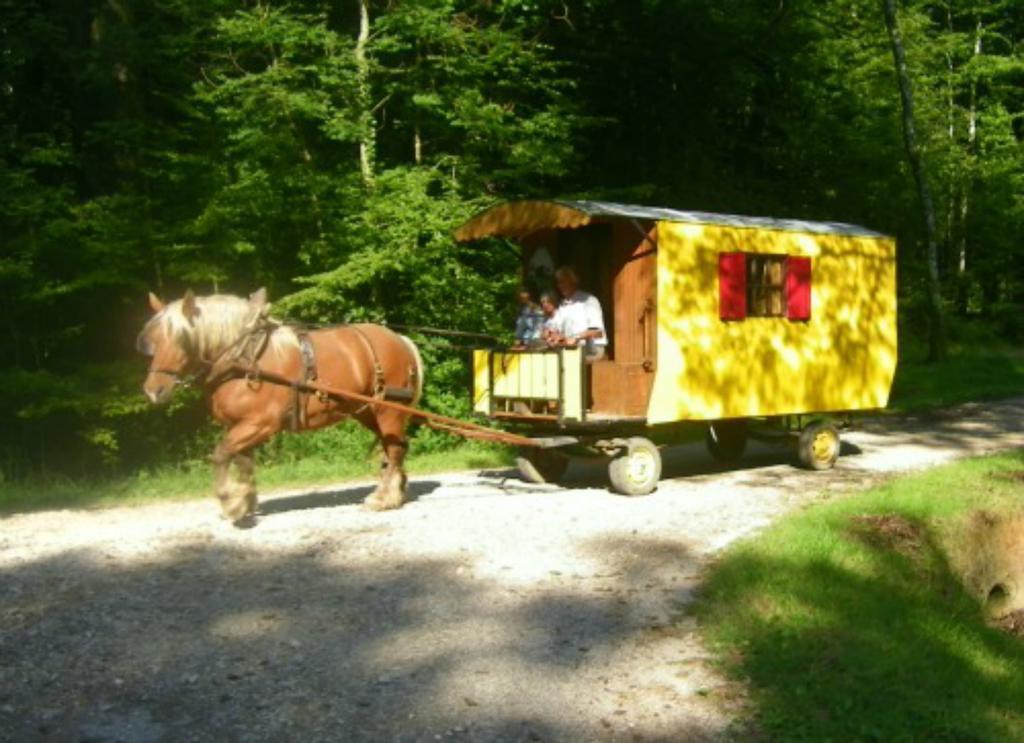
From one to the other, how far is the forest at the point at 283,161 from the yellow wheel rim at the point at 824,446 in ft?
17.3

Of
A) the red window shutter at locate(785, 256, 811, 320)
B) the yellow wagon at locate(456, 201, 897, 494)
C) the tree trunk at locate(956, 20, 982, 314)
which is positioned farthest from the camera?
the tree trunk at locate(956, 20, 982, 314)

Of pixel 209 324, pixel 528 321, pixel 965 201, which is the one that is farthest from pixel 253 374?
pixel 965 201

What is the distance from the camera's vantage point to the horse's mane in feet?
28.9

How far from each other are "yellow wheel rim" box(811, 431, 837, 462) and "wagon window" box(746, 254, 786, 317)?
1.59 meters

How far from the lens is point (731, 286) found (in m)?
11.7

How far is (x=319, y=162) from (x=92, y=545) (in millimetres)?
8920

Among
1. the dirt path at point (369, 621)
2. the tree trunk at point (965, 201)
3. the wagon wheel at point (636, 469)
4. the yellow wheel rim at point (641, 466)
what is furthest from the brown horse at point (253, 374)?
the tree trunk at point (965, 201)

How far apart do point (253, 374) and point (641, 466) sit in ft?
13.3

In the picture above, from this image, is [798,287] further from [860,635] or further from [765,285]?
[860,635]

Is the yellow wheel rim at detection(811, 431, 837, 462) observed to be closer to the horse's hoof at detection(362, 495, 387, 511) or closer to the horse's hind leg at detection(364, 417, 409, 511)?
the horse's hind leg at detection(364, 417, 409, 511)

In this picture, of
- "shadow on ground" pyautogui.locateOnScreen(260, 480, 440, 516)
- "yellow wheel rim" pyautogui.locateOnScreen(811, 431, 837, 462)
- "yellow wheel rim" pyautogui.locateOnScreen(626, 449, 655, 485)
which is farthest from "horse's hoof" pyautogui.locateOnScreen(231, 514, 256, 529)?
"yellow wheel rim" pyautogui.locateOnScreen(811, 431, 837, 462)

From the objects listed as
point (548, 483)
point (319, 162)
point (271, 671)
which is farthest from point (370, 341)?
point (319, 162)

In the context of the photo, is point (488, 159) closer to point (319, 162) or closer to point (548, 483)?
point (319, 162)

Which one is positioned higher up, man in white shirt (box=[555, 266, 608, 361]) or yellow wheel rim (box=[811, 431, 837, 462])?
man in white shirt (box=[555, 266, 608, 361])
